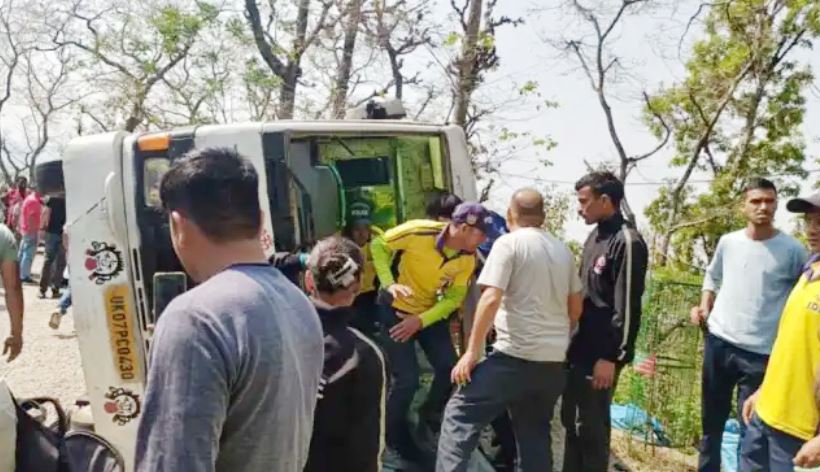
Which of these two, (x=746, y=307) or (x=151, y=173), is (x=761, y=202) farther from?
(x=151, y=173)

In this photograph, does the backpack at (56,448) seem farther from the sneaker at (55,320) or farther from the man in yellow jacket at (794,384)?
the sneaker at (55,320)

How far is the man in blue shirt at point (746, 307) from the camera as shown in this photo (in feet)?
12.6

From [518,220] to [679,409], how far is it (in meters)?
2.18

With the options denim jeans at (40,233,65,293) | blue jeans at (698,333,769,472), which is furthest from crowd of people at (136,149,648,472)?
denim jeans at (40,233,65,293)

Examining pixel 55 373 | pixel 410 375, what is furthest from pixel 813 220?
pixel 55 373

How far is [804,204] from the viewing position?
3.03 metres

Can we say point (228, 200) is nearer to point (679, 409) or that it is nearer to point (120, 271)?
point (120, 271)

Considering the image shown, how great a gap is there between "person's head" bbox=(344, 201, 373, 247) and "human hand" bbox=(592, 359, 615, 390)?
1457 millimetres

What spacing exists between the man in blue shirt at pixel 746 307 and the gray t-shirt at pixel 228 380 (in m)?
3.05

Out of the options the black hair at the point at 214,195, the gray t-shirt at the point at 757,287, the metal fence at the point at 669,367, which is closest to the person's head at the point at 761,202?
the gray t-shirt at the point at 757,287

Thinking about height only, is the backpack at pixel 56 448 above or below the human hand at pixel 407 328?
above

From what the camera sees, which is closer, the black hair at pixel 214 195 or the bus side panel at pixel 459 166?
the black hair at pixel 214 195

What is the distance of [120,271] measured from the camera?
3695mm

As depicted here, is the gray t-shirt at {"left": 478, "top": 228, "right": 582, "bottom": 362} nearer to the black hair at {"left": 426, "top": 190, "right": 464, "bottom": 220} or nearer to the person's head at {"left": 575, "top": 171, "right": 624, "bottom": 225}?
the person's head at {"left": 575, "top": 171, "right": 624, "bottom": 225}
